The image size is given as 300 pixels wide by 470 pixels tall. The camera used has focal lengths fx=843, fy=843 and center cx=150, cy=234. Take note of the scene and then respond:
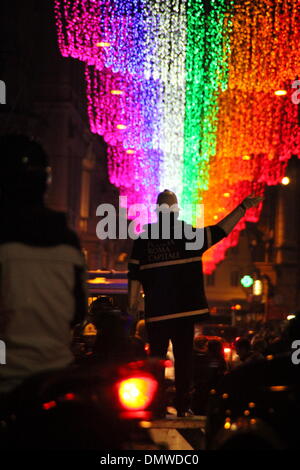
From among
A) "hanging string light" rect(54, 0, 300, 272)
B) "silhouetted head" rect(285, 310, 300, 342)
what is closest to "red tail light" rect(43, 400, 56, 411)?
"silhouetted head" rect(285, 310, 300, 342)

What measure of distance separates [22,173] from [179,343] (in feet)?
12.4

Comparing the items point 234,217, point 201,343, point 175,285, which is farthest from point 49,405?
point 201,343

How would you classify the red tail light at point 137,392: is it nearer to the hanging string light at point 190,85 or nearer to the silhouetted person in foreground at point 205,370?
the silhouetted person in foreground at point 205,370

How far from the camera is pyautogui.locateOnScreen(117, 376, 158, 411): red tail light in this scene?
370 cm

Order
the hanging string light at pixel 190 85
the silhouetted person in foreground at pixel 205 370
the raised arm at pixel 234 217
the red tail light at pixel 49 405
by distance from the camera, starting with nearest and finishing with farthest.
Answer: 1. the red tail light at pixel 49 405
2. the raised arm at pixel 234 217
3. the silhouetted person in foreground at pixel 205 370
4. the hanging string light at pixel 190 85

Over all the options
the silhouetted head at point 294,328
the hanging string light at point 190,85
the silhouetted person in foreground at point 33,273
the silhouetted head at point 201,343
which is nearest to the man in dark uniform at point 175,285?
the silhouetted head at point 294,328

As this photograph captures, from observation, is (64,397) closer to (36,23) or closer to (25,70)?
(25,70)

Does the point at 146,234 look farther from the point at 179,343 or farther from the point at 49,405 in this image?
the point at 49,405

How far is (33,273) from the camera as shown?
12.9ft

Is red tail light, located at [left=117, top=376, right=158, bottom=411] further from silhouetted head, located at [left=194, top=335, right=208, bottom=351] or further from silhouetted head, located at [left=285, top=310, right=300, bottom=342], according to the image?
silhouetted head, located at [left=194, top=335, right=208, bottom=351]

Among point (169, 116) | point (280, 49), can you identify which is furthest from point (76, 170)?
point (280, 49)

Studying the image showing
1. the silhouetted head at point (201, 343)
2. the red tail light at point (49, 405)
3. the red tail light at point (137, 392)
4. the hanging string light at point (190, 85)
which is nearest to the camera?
the red tail light at point (49, 405)

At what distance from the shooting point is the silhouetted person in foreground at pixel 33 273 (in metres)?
3.90
